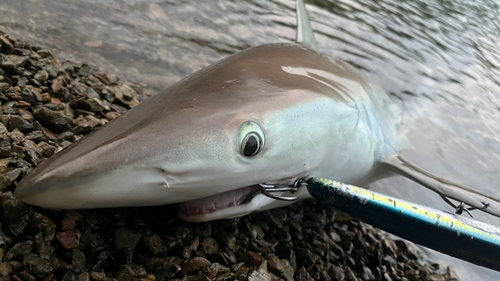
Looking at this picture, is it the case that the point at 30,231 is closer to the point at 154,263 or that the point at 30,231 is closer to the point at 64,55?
the point at 154,263

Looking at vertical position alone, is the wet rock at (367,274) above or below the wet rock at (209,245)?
below

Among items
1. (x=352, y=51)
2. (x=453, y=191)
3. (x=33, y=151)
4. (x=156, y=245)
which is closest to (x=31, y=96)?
(x=33, y=151)

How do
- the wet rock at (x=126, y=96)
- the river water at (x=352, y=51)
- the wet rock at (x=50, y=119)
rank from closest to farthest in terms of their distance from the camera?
the wet rock at (x=50, y=119), the wet rock at (x=126, y=96), the river water at (x=352, y=51)

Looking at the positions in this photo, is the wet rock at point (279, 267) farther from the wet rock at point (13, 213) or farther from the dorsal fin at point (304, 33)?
the dorsal fin at point (304, 33)

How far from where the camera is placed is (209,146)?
1304mm

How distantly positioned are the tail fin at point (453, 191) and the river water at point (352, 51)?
893mm

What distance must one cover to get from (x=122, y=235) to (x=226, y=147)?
63 centimetres

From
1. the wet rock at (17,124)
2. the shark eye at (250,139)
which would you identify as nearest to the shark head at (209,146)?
the shark eye at (250,139)

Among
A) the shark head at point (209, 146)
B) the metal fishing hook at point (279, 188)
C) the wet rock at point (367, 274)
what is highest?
the shark head at point (209, 146)

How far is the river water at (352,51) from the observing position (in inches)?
143

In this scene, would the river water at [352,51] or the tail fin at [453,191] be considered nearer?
the tail fin at [453,191]

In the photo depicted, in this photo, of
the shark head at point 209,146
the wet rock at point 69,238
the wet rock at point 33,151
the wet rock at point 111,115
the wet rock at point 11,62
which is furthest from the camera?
the wet rock at point 111,115

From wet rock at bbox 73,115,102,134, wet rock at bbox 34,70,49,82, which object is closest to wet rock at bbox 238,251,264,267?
wet rock at bbox 73,115,102,134

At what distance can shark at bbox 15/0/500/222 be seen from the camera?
4.00 ft
